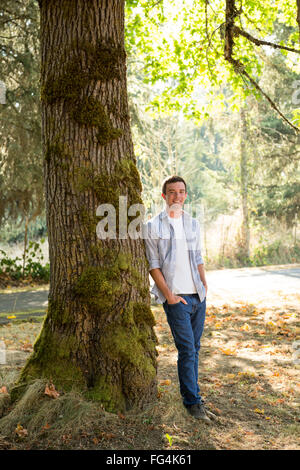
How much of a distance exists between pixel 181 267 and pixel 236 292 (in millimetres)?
7503

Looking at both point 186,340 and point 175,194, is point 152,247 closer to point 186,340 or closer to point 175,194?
point 175,194

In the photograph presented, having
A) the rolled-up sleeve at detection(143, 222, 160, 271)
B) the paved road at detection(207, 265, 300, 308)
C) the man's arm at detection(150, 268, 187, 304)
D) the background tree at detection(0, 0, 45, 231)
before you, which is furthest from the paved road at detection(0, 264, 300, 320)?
the man's arm at detection(150, 268, 187, 304)

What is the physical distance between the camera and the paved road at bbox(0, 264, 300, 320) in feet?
32.2

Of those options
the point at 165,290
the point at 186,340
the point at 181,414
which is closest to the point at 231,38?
the point at 165,290

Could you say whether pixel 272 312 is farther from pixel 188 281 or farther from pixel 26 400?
pixel 26 400

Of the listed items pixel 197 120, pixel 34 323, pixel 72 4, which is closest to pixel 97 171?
pixel 72 4

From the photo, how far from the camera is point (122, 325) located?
3859 millimetres

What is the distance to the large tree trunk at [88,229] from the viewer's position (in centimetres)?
380

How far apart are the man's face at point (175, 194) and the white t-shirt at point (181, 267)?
133mm

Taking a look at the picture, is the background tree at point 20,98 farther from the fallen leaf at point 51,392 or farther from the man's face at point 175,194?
the fallen leaf at point 51,392

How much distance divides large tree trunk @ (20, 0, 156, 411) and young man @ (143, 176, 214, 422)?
0.19m

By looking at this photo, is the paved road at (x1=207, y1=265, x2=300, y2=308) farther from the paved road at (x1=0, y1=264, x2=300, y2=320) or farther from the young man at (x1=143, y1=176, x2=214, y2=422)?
the young man at (x1=143, y1=176, x2=214, y2=422)

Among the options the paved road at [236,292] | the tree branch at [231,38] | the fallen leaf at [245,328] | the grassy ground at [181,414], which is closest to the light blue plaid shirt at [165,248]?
the grassy ground at [181,414]

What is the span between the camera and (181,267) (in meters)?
3.95
